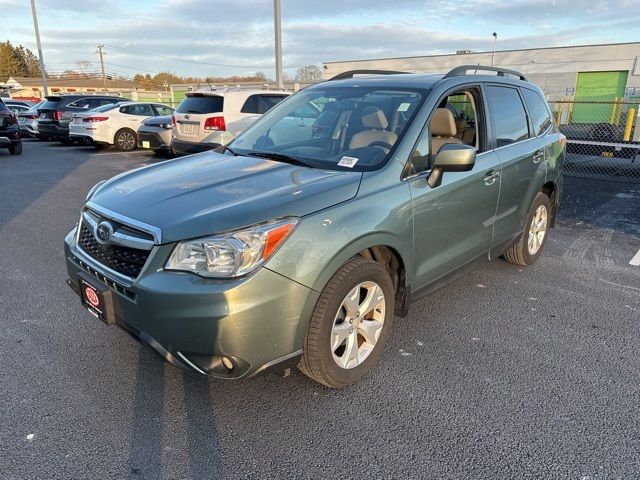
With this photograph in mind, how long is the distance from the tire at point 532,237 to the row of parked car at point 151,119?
4846 millimetres

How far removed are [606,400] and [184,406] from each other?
243 centimetres

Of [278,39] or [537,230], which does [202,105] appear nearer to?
[278,39]

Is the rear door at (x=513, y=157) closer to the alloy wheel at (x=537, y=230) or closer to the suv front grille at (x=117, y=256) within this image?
the alloy wheel at (x=537, y=230)

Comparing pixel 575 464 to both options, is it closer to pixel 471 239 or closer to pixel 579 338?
pixel 579 338

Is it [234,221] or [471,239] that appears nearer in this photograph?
[234,221]

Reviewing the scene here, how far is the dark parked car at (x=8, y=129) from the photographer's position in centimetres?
1322

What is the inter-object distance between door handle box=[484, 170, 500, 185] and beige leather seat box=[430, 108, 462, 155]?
1.37 feet

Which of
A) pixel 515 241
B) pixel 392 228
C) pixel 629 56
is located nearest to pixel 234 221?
pixel 392 228

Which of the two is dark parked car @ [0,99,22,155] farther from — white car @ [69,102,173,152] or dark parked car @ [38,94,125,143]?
dark parked car @ [38,94,125,143]

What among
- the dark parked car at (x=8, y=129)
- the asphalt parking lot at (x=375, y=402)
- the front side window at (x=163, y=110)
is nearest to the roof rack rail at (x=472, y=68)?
the asphalt parking lot at (x=375, y=402)

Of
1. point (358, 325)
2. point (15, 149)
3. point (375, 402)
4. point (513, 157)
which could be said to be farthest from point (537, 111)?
point (15, 149)

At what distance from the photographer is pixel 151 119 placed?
44.5ft

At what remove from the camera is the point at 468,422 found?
2.65 m

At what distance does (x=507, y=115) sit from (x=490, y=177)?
801 mm
